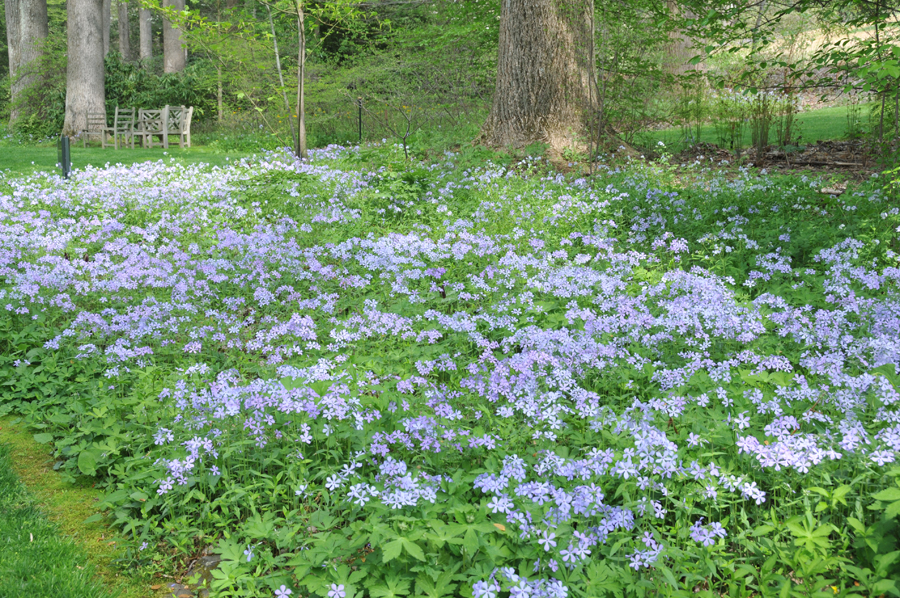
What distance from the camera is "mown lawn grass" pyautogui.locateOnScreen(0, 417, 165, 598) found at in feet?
7.41

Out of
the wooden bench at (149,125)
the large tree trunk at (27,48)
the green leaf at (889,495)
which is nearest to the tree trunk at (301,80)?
the green leaf at (889,495)

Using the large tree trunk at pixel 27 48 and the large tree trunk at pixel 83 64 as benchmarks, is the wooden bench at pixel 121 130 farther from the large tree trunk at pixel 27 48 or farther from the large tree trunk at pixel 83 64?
the large tree trunk at pixel 27 48

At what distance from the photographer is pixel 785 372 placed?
282cm

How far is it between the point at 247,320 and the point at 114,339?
0.80m

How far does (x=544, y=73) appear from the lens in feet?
26.4

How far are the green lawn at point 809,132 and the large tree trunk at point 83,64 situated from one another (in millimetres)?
13481

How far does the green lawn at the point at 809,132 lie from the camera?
9789 millimetres

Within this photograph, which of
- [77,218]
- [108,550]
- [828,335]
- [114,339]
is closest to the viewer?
[108,550]

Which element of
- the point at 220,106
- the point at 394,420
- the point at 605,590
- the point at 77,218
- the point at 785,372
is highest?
the point at 220,106

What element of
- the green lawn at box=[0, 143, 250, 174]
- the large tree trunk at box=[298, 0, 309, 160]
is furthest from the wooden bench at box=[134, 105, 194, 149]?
the large tree trunk at box=[298, 0, 309, 160]

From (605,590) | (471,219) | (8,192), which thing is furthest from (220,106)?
(605,590)

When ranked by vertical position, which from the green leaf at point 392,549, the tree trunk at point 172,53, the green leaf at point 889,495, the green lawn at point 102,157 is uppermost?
the tree trunk at point 172,53

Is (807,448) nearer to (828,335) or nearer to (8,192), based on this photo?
(828,335)

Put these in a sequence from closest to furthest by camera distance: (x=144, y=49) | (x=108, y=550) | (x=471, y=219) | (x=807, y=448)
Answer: (x=807, y=448), (x=108, y=550), (x=471, y=219), (x=144, y=49)
